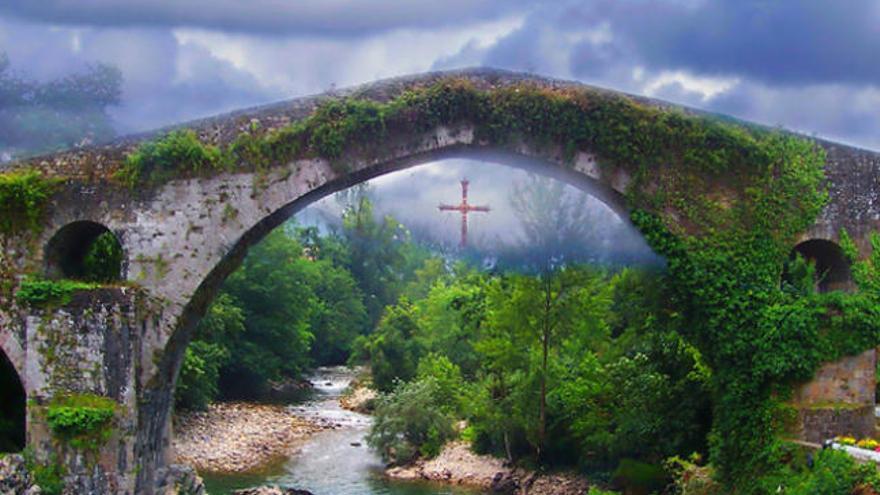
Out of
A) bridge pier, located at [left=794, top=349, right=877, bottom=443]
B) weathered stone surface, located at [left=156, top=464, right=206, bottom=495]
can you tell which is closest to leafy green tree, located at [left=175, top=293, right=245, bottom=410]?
weathered stone surface, located at [left=156, top=464, right=206, bottom=495]

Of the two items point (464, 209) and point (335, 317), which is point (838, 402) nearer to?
point (464, 209)

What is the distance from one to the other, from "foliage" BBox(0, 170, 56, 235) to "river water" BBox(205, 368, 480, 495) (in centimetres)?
790

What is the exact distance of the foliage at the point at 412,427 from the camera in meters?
23.1

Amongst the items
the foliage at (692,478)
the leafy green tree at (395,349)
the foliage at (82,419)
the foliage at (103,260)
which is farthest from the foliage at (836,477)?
the leafy green tree at (395,349)

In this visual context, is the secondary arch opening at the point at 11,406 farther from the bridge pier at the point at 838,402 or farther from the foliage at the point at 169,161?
the bridge pier at the point at 838,402

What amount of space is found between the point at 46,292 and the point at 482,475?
1080cm

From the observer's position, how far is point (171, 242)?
12.9m

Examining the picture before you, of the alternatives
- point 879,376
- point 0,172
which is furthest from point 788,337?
point 0,172

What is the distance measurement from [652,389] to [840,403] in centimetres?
540

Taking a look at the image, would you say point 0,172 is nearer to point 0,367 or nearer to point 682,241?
point 0,367

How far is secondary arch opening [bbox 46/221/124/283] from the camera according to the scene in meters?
13.1

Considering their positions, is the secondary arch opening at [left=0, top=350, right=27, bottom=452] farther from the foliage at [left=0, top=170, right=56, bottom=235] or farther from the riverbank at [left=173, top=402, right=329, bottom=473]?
the riverbank at [left=173, top=402, right=329, bottom=473]

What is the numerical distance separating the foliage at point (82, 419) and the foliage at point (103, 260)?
2211 mm

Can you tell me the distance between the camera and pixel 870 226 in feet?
43.1
